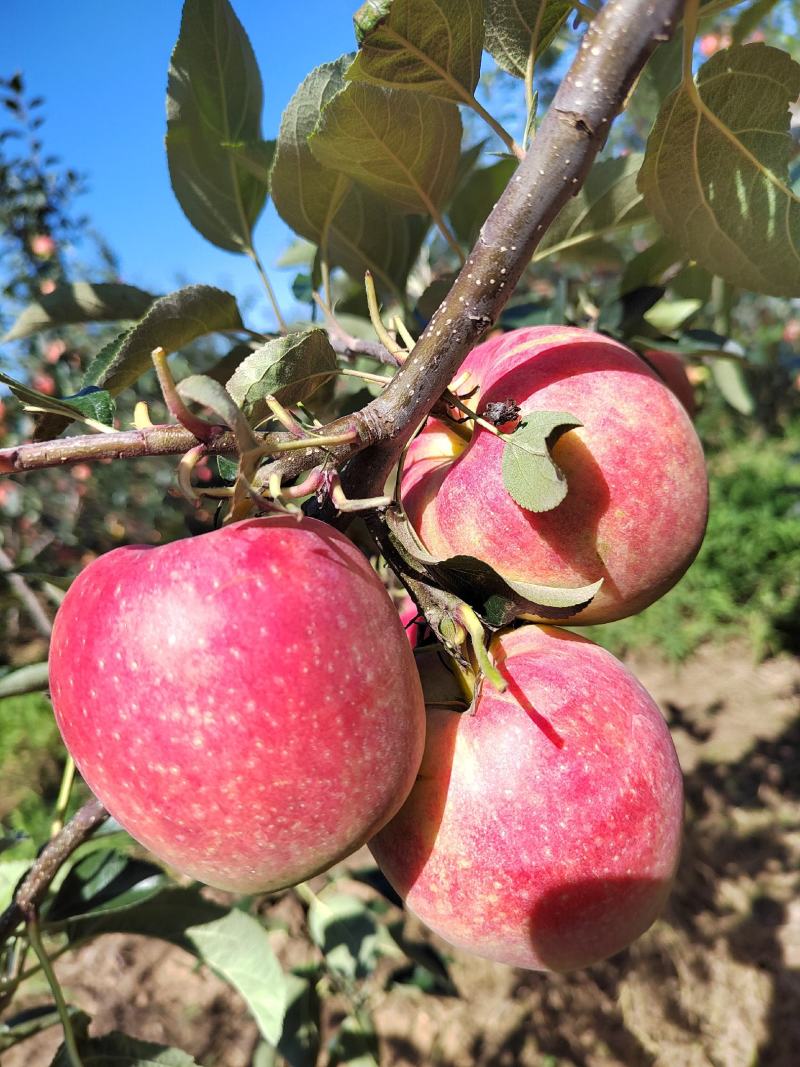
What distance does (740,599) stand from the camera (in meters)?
4.33

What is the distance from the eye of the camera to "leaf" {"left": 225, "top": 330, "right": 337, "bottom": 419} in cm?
52

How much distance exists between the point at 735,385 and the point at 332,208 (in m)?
0.95

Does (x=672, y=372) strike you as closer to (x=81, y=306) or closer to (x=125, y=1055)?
(x=81, y=306)

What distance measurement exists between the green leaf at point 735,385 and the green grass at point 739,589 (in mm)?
2388

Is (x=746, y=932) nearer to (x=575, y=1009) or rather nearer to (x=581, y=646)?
(x=575, y=1009)

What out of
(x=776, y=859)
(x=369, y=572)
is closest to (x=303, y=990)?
(x=369, y=572)

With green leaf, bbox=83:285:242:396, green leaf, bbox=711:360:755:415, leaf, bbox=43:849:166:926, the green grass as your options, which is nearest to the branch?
leaf, bbox=43:849:166:926

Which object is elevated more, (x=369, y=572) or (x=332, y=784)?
(x=369, y=572)

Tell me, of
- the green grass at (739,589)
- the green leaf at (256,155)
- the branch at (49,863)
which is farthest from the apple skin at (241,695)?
the green grass at (739,589)

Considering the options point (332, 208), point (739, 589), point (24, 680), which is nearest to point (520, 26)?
point (332, 208)

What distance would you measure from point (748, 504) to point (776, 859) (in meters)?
2.89

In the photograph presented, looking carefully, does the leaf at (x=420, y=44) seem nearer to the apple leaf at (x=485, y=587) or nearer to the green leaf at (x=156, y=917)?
the apple leaf at (x=485, y=587)

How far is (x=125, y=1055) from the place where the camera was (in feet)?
3.01

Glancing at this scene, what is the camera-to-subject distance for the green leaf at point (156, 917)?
101cm
